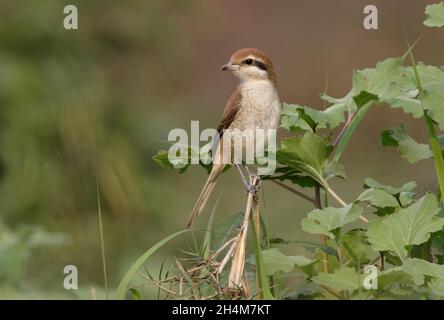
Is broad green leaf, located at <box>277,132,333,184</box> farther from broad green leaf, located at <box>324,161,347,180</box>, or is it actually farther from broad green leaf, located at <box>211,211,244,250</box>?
broad green leaf, located at <box>211,211,244,250</box>

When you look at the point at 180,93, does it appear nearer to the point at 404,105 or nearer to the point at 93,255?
the point at 93,255

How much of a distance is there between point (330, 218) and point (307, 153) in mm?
224

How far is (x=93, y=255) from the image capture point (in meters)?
6.21

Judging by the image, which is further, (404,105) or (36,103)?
(36,103)

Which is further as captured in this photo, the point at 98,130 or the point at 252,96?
the point at 98,130

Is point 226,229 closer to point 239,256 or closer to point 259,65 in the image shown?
point 239,256

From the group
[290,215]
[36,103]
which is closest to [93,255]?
[36,103]

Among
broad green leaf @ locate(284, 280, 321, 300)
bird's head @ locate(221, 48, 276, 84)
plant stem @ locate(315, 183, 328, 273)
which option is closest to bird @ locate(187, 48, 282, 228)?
bird's head @ locate(221, 48, 276, 84)

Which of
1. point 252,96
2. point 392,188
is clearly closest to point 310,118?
point 392,188

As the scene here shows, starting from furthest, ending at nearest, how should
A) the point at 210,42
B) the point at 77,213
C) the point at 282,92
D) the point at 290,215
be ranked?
the point at 210,42, the point at 282,92, the point at 290,215, the point at 77,213

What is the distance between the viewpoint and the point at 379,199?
265 centimetres

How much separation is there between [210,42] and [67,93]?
17.3 feet

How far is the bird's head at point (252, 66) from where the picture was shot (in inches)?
163

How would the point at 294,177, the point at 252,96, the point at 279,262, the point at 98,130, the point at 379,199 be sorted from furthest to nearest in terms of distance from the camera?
the point at 98,130 < the point at 252,96 < the point at 294,177 < the point at 379,199 < the point at 279,262
